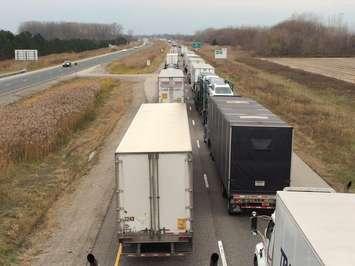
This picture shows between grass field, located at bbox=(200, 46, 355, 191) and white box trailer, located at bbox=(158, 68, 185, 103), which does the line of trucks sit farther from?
white box trailer, located at bbox=(158, 68, 185, 103)

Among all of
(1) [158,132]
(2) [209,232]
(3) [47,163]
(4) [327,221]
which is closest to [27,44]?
(3) [47,163]

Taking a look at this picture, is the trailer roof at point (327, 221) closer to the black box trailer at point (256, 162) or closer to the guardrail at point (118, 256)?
the guardrail at point (118, 256)

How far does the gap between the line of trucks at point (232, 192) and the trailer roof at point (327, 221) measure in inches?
0.5

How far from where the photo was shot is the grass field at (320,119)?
23.9 m

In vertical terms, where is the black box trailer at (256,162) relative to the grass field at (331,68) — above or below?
above

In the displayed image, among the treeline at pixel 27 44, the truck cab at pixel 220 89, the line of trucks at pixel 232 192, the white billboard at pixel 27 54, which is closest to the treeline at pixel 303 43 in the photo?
the treeline at pixel 27 44

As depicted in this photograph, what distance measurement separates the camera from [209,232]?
15.3 meters

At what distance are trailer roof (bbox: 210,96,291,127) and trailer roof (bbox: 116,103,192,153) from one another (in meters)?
1.58

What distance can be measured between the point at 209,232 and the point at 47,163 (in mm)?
11030

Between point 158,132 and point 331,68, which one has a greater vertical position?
point 158,132

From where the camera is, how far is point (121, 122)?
115ft

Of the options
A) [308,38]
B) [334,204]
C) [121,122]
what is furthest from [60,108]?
[308,38]

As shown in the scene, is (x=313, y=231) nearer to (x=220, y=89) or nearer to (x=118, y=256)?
(x=118, y=256)

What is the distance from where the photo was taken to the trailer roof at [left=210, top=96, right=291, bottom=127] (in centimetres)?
1652
